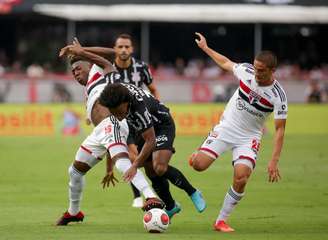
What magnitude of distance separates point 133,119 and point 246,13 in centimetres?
3377

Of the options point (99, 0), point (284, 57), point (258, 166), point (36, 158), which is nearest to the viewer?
point (258, 166)

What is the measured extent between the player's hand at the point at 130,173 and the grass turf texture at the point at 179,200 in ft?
2.28

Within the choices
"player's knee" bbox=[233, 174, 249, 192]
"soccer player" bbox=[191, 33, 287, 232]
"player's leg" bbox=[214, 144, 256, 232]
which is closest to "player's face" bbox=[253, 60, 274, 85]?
"soccer player" bbox=[191, 33, 287, 232]

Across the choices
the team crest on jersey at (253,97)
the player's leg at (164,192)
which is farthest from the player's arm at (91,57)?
the team crest on jersey at (253,97)

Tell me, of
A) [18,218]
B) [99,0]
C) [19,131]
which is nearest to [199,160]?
[18,218]

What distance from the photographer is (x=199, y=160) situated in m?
13.5

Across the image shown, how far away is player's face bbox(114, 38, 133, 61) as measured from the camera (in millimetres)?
16516

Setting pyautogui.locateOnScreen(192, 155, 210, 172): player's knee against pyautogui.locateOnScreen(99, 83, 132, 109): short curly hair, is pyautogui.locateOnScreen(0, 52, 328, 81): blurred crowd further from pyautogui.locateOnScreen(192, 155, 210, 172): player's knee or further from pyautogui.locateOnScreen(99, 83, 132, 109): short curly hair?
pyautogui.locateOnScreen(99, 83, 132, 109): short curly hair

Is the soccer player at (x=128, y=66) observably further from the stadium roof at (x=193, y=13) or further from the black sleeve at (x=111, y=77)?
the stadium roof at (x=193, y=13)

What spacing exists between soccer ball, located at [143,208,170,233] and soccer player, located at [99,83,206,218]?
0.53 m

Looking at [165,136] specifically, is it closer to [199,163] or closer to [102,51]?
[199,163]

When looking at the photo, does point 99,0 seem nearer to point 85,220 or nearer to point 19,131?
point 19,131

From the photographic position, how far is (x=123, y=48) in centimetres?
1661

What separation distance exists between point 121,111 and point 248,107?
81.8 inches
